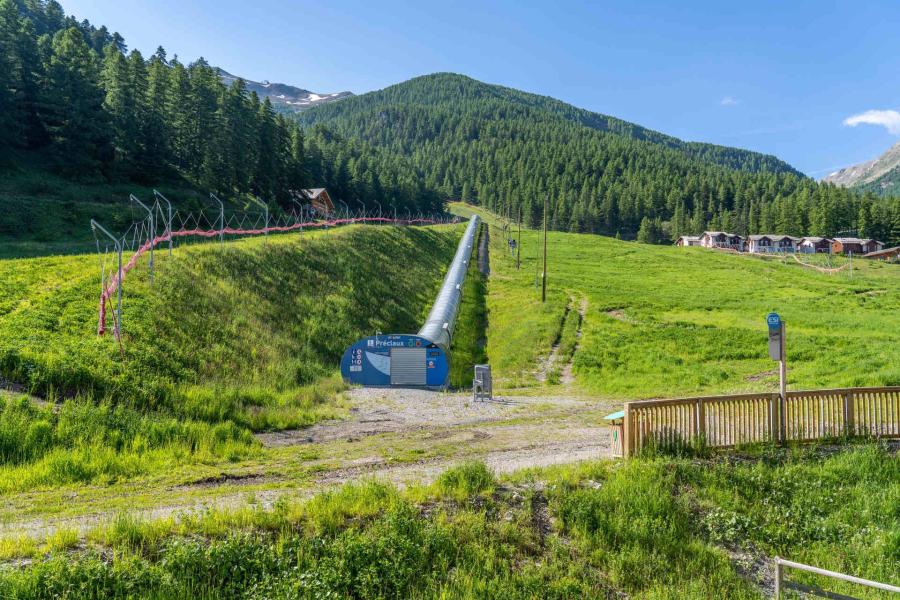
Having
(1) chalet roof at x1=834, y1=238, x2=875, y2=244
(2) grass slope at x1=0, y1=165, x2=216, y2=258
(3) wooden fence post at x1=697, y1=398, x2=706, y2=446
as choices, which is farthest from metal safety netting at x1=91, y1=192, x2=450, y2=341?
(1) chalet roof at x1=834, y1=238, x2=875, y2=244

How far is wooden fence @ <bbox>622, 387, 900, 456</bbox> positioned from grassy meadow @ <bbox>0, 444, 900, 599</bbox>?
0.77 meters

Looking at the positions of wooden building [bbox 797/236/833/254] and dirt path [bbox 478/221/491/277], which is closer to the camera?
dirt path [bbox 478/221/491/277]

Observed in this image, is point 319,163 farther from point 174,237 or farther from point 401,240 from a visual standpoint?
point 174,237

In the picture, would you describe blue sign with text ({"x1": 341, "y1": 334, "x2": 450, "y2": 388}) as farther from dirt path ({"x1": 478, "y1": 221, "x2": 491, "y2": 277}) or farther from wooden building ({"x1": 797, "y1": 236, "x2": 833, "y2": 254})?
wooden building ({"x1": 797, "y1": 236, "x2": 833, "y2": 254})

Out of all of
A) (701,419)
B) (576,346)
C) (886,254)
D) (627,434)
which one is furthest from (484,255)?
(886,254)

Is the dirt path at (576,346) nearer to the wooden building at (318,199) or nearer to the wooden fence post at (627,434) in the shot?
the wooden fence post at (627,434)

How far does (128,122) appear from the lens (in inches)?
2283

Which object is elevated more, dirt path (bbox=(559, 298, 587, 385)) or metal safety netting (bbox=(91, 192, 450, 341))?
metal safety netting (bbox=(91, 192, 450, 341))

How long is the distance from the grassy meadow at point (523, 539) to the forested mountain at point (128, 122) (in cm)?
5504

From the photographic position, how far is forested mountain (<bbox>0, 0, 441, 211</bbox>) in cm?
5225

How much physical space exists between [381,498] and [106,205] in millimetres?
46371

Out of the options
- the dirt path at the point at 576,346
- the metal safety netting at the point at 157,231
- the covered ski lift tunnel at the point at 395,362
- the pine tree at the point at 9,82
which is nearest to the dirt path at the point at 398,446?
the covered ski lift tunnel at the point at 395,362

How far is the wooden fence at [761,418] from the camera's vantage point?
41.3 feet

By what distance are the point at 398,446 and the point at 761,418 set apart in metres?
9.36
